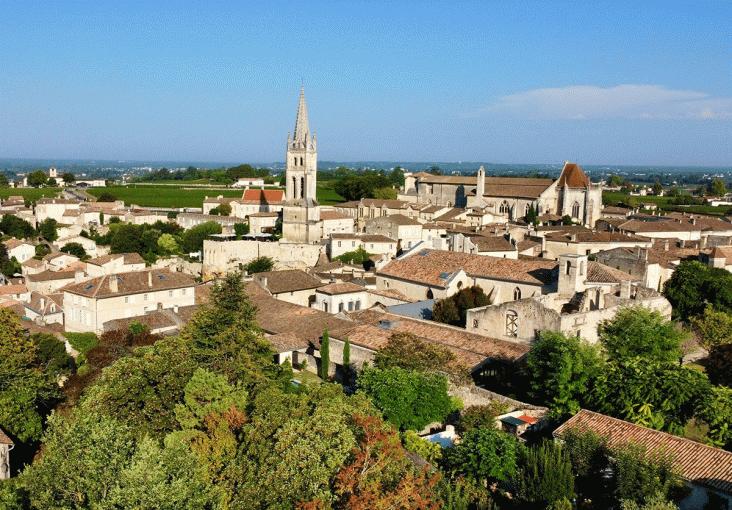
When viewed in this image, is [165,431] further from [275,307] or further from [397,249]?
[397,249]

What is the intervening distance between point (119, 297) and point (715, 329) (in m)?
34.5

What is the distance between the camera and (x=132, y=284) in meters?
43.6

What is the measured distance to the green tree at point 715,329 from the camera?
35094 mm

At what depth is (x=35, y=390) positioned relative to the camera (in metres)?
28.2

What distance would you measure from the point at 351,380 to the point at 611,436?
510 inches

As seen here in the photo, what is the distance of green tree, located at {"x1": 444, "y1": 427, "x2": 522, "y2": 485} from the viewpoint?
756 inches

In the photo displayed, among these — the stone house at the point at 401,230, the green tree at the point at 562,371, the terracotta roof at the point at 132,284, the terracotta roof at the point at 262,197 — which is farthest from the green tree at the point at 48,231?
the green tree at the point at 562,371

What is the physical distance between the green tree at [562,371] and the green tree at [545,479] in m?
5.05

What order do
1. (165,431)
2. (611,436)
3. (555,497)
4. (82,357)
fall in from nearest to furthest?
(555,497), (611,436), (165,431), (82,357)

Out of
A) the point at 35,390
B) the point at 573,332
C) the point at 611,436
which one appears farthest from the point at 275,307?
the point at 611,436

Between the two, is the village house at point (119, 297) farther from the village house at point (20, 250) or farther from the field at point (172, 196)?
the field at point (172, 196)

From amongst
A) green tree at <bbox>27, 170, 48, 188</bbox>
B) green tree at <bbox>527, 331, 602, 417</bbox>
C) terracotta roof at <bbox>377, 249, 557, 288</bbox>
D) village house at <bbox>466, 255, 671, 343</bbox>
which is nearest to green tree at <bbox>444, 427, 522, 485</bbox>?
green tree at <bbox>527, 331, 602, 417</bbox>

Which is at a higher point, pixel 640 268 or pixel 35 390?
pixel 640 268

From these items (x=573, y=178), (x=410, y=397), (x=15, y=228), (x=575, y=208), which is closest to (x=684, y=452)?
(x=410, y=397)
